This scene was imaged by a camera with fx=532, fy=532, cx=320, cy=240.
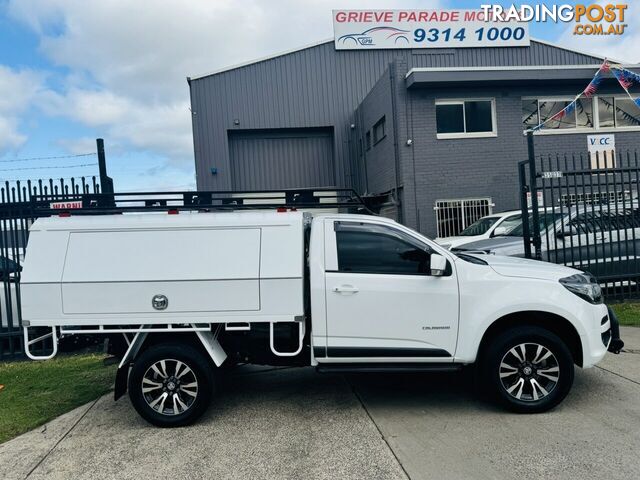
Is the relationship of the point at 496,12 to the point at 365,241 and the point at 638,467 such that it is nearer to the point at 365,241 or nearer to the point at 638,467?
the point at 365,241

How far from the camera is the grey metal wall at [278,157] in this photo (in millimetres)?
21250

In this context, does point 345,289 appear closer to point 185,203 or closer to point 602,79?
point 185,203

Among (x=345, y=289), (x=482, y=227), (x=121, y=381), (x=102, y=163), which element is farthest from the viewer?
(x=482, y=227)

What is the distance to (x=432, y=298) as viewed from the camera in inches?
187

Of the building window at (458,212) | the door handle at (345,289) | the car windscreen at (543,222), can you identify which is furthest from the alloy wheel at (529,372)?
the building window at (458,212)

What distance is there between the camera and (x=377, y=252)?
4.92 m

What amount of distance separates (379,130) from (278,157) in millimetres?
5181

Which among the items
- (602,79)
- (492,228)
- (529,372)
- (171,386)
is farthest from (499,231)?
(602,79)

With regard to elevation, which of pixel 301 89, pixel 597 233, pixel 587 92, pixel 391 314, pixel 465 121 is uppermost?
pixel 301 89

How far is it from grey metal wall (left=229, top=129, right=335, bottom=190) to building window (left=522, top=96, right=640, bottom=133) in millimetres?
8186

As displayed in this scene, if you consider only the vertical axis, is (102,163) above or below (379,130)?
below

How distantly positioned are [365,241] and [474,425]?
1.85 meters

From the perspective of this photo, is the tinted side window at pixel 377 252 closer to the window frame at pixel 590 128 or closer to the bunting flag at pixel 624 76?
the window frame at pixel 590 128

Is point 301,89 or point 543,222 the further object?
point 301,89
